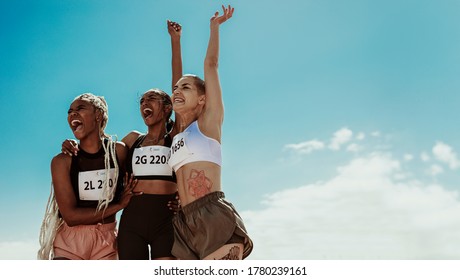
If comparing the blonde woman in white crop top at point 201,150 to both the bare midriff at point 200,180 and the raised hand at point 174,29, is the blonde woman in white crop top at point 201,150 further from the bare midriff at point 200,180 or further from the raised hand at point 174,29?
the raised hand at point 174,29

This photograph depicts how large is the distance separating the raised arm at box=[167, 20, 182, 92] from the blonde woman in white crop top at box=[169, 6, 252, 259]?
1.35m

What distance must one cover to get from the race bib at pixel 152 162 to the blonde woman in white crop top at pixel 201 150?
0.72m

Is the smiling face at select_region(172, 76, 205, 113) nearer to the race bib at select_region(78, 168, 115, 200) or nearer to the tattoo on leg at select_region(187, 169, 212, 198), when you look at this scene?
the tattoo on leg at select_region(187, 169, 212, 198)

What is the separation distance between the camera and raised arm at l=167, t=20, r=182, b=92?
825cm

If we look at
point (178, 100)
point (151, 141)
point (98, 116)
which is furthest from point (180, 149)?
point (98, 116)

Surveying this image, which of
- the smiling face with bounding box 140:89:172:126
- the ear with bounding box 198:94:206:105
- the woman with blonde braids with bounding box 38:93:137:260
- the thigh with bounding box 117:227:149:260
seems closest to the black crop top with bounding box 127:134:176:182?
the woman with blonde braids with bounding box 38:93:137:260

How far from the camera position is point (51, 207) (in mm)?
7898

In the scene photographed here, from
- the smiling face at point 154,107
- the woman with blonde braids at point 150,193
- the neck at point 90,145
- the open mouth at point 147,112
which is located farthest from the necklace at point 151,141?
the neck at point 90,145

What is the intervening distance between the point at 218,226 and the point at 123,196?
193cm

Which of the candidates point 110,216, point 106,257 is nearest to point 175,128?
point 110,216

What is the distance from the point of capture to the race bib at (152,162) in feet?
24.3

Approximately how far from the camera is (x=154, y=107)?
308 inches

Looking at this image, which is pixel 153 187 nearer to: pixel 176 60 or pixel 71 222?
pixel 71 222
